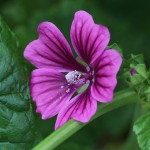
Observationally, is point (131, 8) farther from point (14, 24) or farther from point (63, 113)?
point (63, 113)

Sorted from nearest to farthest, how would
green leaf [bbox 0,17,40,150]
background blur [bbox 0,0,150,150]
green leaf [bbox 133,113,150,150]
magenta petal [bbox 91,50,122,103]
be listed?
magenta petal [bbox 91,50,122,103] → green leaf [bbox 133,113,150,150] → green leaf [bbox 0,17,40,150] → background blur [bbox 0,0,150,150]

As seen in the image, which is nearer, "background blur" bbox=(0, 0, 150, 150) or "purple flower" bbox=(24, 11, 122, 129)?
"purple flower" bbox=(24, 11, 122, 129)

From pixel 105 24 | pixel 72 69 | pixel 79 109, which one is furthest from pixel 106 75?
pixel 105 24

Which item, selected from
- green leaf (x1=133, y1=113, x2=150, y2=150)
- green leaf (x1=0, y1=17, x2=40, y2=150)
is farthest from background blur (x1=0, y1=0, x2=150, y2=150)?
green leaf (x1=133, y1=113, x2=150, y2=150)

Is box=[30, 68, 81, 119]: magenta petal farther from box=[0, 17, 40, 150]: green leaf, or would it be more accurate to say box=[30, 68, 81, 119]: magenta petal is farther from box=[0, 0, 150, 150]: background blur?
box=[0, 0, 150, 150]: background blur

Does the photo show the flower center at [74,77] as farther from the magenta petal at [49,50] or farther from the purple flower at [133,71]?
the purple flower at [133,71]

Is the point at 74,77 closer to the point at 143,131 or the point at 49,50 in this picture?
the point at 49,50

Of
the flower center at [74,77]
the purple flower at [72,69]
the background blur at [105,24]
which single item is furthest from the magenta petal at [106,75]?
the background blur at [105,24]
